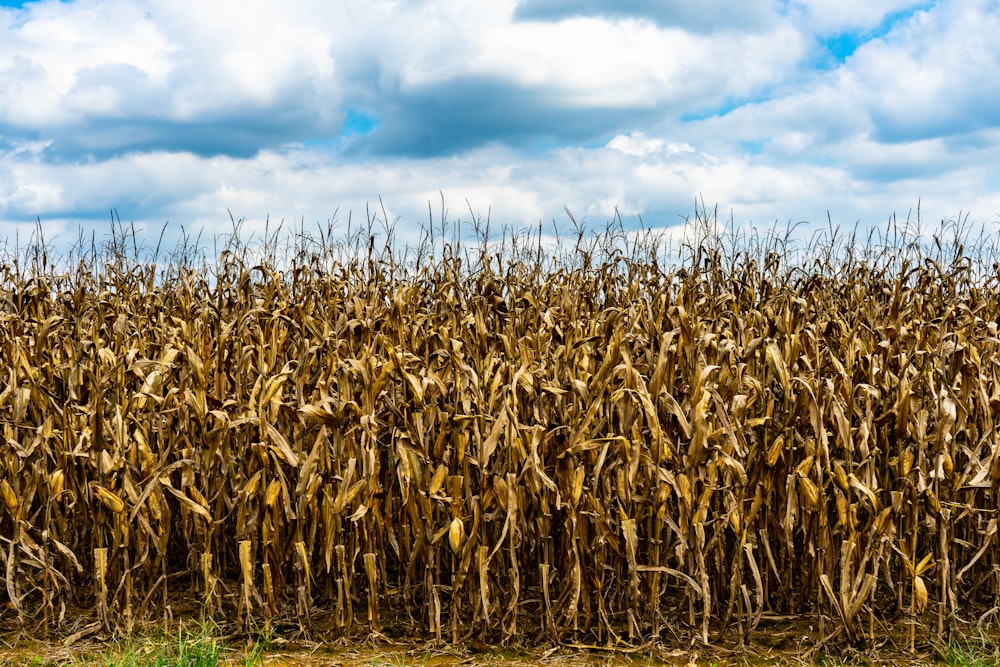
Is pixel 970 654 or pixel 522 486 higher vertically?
pixel 522 486

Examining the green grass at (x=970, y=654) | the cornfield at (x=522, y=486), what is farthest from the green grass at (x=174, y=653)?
the green grass at (x=970, y=654)

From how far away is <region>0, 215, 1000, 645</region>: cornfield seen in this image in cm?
389

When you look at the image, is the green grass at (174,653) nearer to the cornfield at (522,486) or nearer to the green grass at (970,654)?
the cornfield at (522,486)

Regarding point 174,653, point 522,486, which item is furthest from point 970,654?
point 174,653

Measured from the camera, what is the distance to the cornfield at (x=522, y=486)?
3891 millimetres

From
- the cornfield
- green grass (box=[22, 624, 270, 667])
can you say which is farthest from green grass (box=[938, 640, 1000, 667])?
green grass (box=[22, 624, 270, 667])

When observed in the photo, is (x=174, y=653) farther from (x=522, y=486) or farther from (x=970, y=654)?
(x=970, y=654)

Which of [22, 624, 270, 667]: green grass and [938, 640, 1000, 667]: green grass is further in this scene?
[938, 640, 1000, 667]: green grass

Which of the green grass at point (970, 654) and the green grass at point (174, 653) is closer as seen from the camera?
the green grass at point (174, 653)

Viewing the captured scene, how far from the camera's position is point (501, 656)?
3.98 metres

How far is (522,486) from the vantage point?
12.8ft

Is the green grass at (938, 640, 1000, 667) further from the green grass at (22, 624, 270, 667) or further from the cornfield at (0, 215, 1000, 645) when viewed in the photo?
the green grass at (22, 624, 270, 667)

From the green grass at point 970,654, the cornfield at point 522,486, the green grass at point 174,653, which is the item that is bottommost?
the green grass at point 970,654

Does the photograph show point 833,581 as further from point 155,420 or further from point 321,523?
point 155,420
